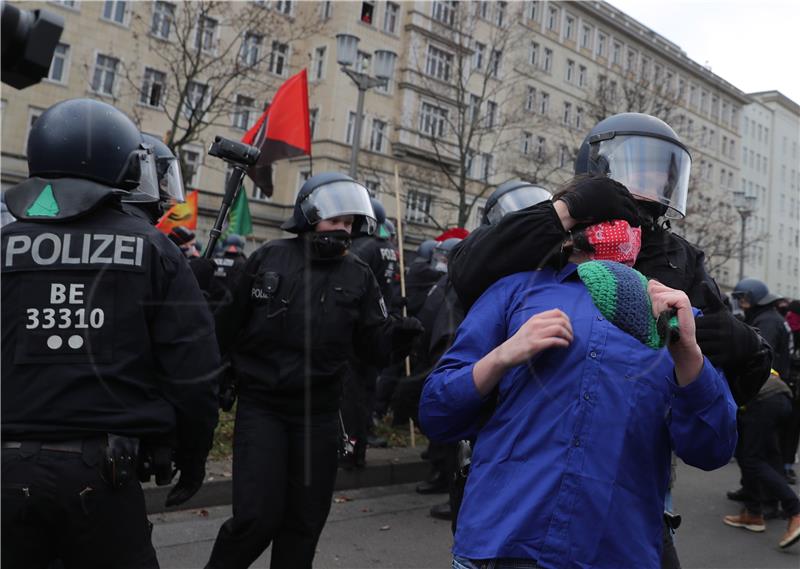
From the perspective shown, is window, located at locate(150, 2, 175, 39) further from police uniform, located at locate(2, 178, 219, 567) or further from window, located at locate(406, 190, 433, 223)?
police uniform, located at locate(2, 178, 219, 567)

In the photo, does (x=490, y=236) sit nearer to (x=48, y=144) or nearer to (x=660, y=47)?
(x=48, y=144)

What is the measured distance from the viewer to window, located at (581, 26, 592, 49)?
46250mm

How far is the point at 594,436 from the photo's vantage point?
187 centimetres

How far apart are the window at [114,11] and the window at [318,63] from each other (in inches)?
357

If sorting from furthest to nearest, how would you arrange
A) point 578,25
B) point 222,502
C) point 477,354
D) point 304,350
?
point 578,25, point 222,502, point 304,350, point 477,354

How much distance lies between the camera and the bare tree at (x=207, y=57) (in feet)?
53.2

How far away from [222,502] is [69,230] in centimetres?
389

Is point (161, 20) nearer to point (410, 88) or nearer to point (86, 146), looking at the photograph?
point (410, 88)

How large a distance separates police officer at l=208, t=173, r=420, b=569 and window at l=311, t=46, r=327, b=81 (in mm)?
33190

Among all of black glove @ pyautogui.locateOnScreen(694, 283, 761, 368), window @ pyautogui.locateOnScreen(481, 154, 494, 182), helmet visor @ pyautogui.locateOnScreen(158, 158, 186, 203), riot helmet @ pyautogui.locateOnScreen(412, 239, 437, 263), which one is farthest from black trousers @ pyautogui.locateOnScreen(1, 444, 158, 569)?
window @ pyautogui.locateOnScreen(481, 154, 494, 182)

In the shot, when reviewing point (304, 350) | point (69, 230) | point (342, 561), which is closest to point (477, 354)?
point (69, 230)

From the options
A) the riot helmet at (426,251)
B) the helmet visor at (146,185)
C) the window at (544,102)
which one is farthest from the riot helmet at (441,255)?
the window at (544,102)

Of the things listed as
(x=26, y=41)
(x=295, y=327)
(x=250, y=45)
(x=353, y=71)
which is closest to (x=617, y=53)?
(x=250, y=45)

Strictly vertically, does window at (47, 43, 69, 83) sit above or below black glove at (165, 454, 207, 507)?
above
